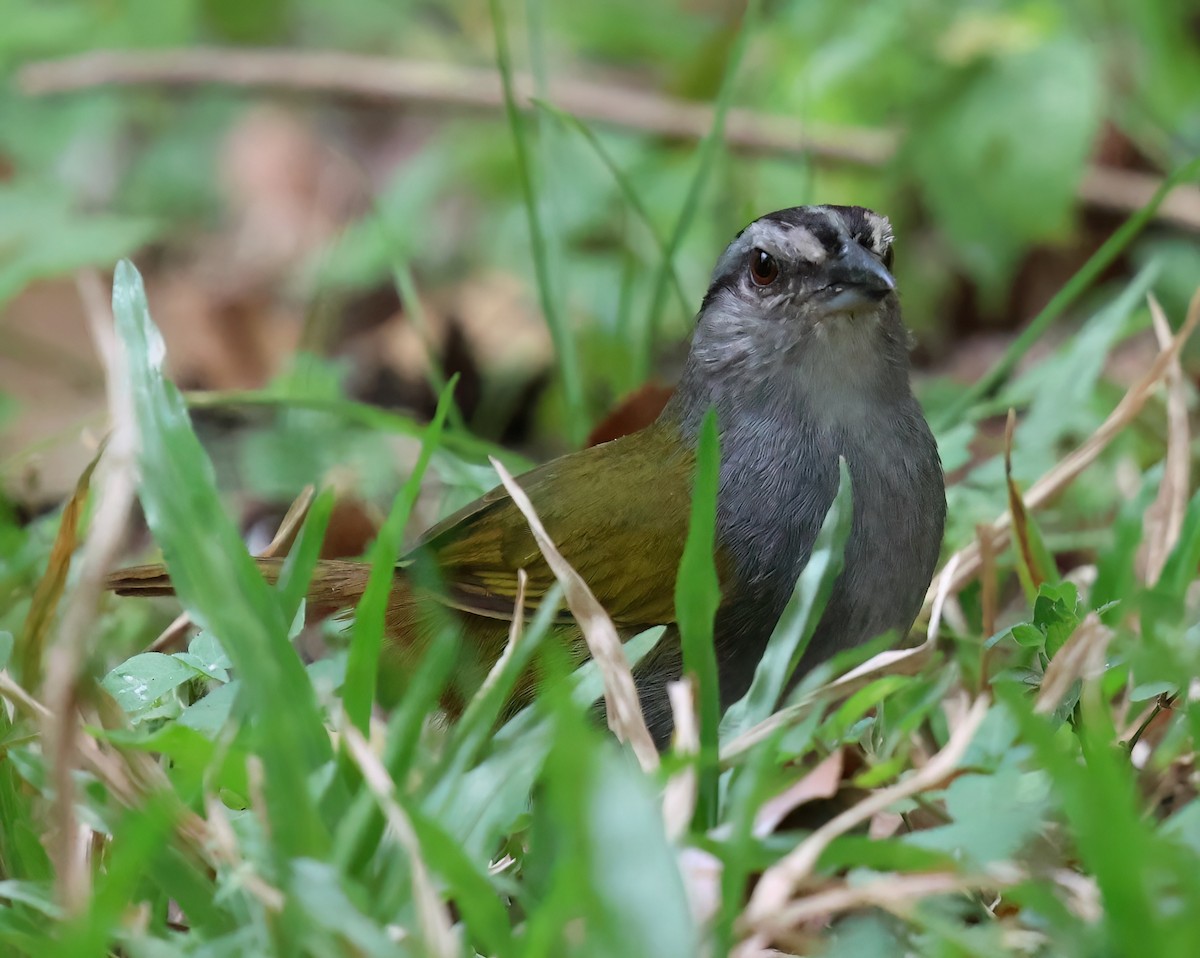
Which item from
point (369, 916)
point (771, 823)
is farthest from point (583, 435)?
point (369, 916)

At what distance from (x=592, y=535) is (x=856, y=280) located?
68cm

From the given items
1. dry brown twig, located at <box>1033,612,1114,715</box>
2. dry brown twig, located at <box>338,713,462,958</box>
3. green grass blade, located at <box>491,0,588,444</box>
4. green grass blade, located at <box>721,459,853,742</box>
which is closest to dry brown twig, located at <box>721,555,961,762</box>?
green grass blade, located at <box>721,459,853,742</box>

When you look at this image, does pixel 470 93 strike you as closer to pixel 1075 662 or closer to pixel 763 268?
pixel 763 268

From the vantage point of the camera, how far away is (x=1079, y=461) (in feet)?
8.89

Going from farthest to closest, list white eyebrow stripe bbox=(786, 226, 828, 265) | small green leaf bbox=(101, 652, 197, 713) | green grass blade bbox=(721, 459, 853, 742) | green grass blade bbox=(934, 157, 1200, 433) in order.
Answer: green grass blade bbox=(934, 157, 1200, 433), white eyebrow stripe bbox=(786, 226, 828, 265), small green leaf bbox=(101, 652, 197, 713), green grass blade bbox=(721, 459, 853, 742)

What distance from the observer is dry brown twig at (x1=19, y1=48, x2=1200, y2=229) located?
5160mm

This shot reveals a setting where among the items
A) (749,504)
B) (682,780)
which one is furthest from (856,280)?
(682,780)

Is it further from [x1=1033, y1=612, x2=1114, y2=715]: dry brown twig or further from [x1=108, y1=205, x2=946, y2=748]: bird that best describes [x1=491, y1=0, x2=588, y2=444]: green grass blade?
[x1=1033, y1=612, x2=1114, y2=715]: dry brown twig

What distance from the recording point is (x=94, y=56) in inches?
231

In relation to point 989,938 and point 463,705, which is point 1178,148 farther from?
point 989,938

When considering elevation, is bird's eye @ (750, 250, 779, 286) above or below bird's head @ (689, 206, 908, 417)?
above

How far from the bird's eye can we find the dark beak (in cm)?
16

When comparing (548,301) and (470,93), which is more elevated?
(470,93)

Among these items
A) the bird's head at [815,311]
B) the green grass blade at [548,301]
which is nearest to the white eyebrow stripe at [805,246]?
the bird's head at [815,311]
